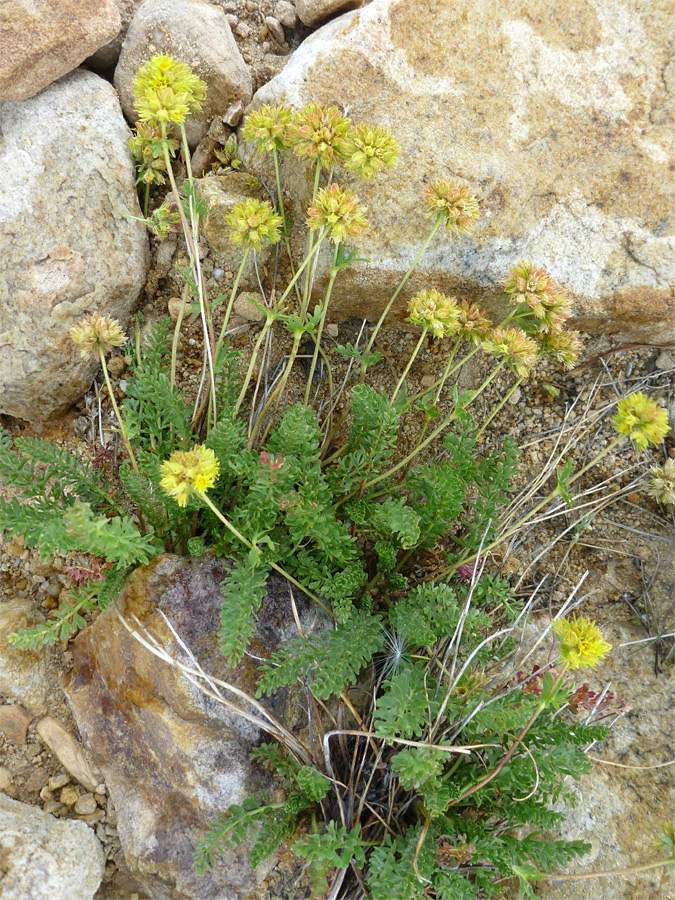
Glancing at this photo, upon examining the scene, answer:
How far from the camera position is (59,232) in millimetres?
3223

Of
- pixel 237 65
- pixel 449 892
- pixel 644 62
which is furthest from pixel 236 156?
pixel 449 892

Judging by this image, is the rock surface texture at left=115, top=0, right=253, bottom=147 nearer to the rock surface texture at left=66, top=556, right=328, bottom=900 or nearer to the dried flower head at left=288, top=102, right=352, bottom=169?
the dried flower head at left=288, top=102, right=352, bottom=169

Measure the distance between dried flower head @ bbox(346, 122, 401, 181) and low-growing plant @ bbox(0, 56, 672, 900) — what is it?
11 mm

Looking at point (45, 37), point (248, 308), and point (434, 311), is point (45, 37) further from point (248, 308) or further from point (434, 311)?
point (434, 311)

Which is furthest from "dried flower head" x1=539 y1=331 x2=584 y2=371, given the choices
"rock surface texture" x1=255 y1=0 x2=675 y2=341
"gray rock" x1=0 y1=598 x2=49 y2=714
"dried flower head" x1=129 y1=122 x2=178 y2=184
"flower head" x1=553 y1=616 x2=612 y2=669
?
"gray rock" x1=0 y1=598 x2=49 y2=714

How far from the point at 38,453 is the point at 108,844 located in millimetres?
2002

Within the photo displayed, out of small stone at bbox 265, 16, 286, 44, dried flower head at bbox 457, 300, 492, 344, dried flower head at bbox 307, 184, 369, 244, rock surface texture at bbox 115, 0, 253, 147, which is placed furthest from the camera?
small stone at bbox 265, 16, 286, 44

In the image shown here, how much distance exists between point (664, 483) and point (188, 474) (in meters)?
2.75

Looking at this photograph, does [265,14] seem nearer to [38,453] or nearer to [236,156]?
[236,156]

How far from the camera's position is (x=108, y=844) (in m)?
3.10

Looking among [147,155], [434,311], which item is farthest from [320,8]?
[434,311]

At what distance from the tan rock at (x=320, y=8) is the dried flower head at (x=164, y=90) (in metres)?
1.57

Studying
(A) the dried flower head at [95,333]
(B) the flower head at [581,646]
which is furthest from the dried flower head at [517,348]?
(A) the dried flower head at [95,333]

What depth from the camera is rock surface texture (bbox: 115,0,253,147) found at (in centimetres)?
347
